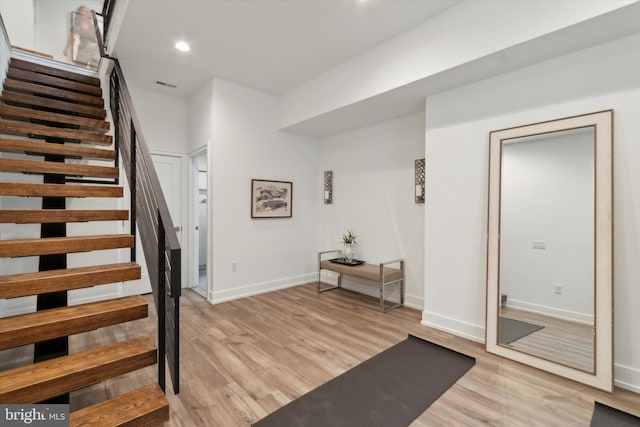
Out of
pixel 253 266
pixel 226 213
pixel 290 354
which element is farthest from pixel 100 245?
pixel 253 266

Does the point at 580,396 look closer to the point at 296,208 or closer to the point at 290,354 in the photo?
the point at 290,354

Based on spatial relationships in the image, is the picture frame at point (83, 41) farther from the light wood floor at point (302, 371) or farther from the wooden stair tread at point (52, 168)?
the light wood floor at point (302, 371)

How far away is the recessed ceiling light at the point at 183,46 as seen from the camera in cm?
315

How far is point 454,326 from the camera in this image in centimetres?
302

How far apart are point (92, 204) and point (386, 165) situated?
159 inches

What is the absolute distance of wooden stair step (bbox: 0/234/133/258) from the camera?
175 centimetres

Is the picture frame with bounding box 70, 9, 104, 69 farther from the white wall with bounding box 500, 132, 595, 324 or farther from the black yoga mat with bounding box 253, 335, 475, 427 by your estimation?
the white wall with bounding box 500, 132, 595, 324

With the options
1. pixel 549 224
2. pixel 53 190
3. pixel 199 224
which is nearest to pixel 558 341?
pixel 549 224

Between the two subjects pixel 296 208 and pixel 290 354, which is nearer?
pixel 290 354

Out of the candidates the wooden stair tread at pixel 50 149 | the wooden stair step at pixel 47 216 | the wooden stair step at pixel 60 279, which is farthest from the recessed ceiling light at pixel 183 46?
the wooden stair step at pixel 60 279

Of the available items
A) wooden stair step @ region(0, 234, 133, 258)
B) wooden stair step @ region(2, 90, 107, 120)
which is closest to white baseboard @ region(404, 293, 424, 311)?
wooden stair step @ region(0, 234, 133, 258)

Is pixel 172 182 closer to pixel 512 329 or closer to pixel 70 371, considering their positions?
pixel 70 371

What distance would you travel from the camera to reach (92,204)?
12.5ft

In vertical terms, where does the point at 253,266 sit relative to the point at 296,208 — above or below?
below
